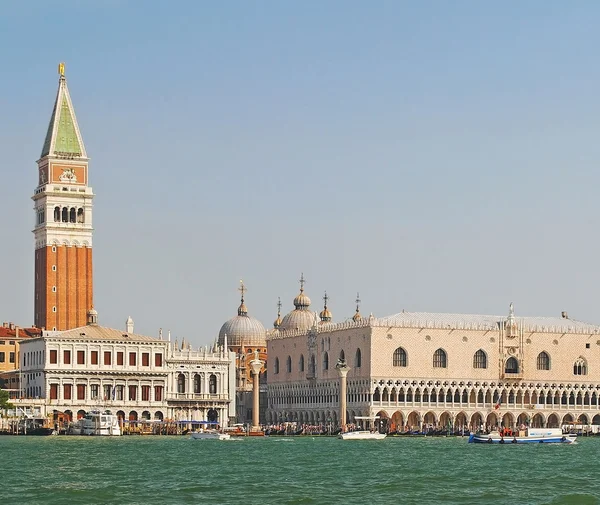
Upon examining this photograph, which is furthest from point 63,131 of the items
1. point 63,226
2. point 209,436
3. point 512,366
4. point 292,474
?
point 292,474

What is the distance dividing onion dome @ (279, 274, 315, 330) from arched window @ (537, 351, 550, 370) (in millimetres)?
30416

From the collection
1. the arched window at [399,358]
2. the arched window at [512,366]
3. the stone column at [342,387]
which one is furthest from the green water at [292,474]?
the arched window at [512,366]

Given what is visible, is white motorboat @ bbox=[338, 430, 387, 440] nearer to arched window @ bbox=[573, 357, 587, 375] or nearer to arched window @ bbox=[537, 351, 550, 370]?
arched window @ bbox=[537, 351, 550, 370]

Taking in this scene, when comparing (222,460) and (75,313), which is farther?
(75,313)

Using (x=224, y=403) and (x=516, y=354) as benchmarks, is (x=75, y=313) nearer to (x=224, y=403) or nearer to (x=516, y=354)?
(x=224, y=403)

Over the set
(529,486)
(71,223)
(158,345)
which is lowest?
(529,486)

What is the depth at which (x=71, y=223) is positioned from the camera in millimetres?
142625

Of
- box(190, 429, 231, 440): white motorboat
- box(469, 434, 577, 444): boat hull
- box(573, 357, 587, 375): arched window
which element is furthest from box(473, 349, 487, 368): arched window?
box(190, 429, 231, 440): white motorboat

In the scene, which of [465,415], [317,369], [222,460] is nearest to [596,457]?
[222,460]

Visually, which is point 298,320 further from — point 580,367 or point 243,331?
point 580,367

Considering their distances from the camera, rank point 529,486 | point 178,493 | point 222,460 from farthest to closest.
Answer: point 222,460 < point 529,486 < point 178,493

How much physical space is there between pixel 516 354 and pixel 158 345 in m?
32.0

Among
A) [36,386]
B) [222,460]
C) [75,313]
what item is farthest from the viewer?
[75,313]

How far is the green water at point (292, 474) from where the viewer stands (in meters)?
56.2
